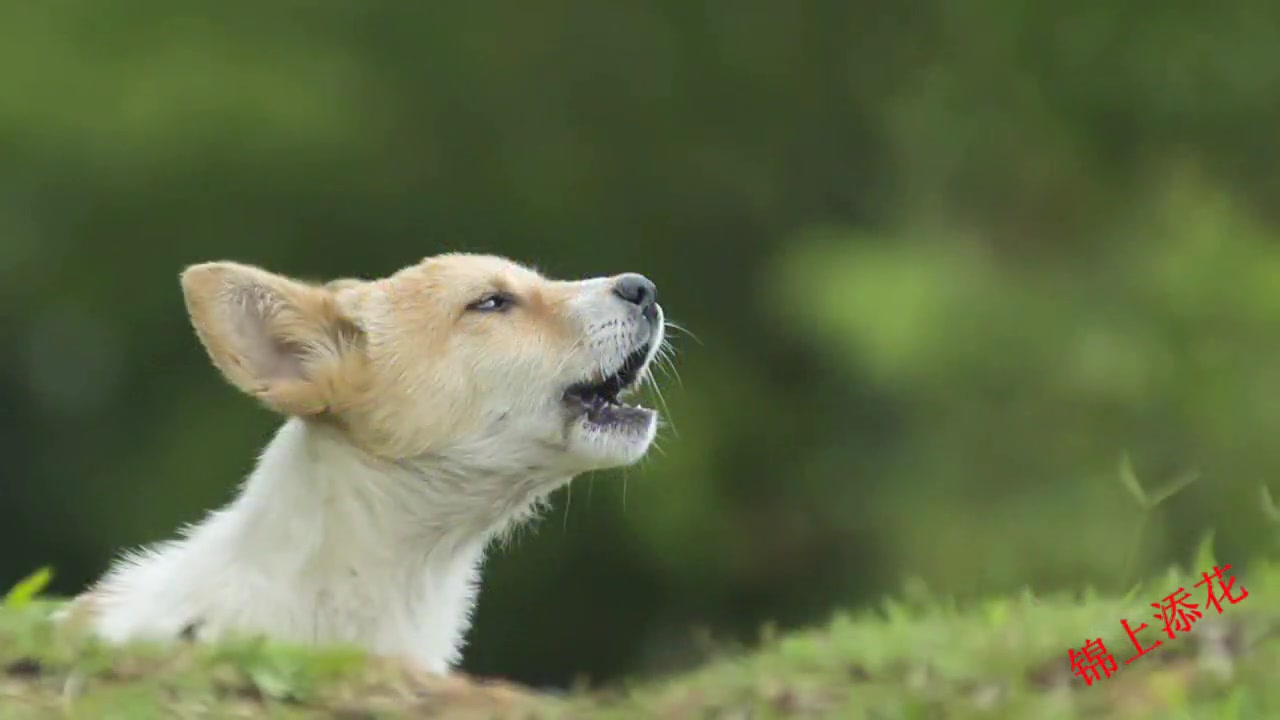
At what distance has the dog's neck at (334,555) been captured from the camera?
6770 mm

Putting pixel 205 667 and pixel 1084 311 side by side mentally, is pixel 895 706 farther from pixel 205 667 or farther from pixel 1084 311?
pixel 1084 311

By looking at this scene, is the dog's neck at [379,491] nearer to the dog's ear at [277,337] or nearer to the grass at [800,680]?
the dog's ear at [277,337]

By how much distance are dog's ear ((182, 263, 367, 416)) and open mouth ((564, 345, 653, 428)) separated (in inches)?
27.6

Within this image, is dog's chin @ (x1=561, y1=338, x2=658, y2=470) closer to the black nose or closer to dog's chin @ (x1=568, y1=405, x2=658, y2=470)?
dog's chin @ (x1=568, y1=405, x2=658, y2=470)

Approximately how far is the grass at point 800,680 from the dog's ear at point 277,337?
127 centimetres

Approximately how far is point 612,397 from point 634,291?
1.16ft

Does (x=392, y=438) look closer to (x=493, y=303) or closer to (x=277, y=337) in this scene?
(x=277, y=337)

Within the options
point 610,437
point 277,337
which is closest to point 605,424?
point 610,437

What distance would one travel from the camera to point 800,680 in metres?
5.22

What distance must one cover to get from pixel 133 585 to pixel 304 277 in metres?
9.52

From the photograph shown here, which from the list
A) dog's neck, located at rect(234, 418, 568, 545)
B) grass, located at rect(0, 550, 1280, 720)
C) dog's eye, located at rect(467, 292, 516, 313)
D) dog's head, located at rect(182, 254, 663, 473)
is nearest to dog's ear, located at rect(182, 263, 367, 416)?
dog's head, located at rect(182, 254, 663, 473)

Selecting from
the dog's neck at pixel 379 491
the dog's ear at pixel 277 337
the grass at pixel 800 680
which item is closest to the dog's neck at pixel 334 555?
the dog's neck at pixel 379 491

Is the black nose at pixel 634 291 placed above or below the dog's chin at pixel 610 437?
above

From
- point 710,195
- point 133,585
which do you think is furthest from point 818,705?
point 710,195
